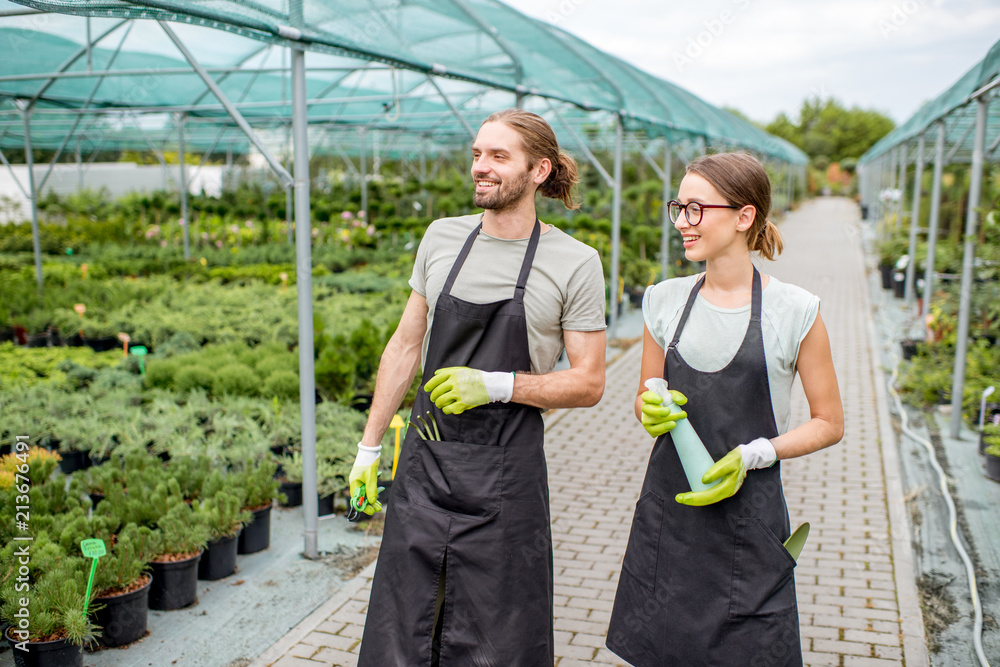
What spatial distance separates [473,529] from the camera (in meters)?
1.84

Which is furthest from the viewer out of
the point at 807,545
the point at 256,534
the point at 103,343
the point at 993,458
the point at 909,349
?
the point at 909,349

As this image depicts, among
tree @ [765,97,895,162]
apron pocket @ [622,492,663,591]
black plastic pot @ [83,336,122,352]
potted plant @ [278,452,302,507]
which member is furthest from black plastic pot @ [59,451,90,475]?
tree @ [765,97,895,162]

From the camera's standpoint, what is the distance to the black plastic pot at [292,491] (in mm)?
4129

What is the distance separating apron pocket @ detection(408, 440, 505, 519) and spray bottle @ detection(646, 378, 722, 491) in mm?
400

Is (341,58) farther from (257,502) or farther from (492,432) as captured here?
(492,432)

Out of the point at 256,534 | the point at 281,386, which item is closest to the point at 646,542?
the point at 256,534

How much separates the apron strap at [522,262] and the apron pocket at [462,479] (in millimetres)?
371

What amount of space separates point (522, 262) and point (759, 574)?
34.6 inches

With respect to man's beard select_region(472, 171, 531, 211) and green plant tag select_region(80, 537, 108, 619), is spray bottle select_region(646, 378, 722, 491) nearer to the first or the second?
→ man's beard select_region(472, 171, 531, 211)

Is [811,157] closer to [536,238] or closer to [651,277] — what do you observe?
[651,277]

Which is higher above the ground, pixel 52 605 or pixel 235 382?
pixel 235 382

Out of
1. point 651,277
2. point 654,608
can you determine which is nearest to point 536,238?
point 654,608

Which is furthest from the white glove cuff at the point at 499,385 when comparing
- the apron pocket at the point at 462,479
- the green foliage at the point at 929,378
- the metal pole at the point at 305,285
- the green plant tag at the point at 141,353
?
the green foliage at the point at 929,378

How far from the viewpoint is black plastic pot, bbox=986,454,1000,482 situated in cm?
464
